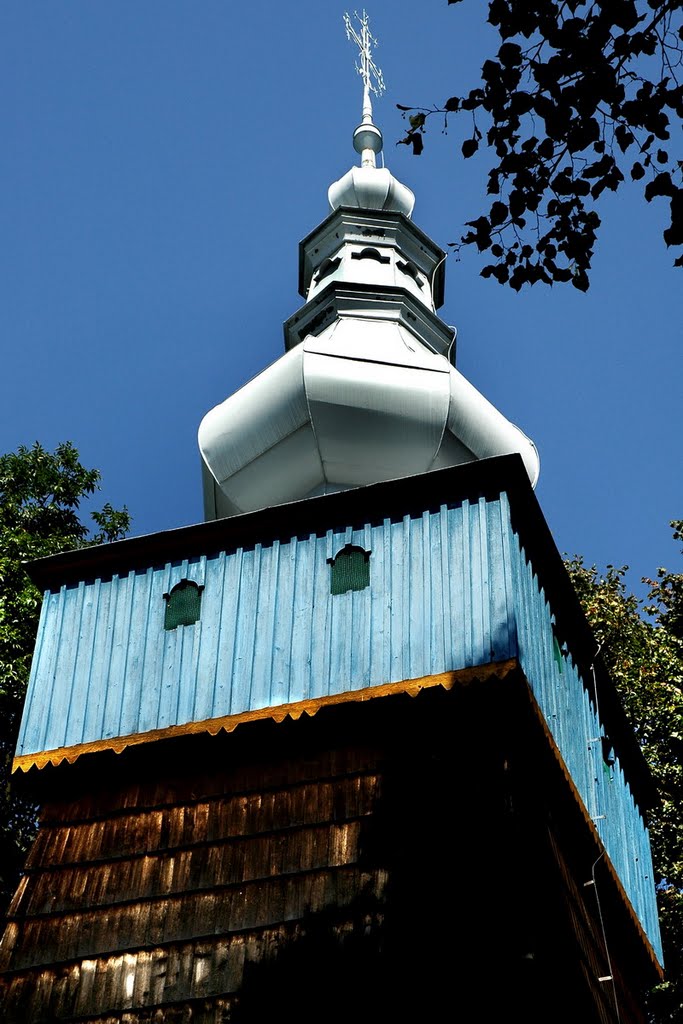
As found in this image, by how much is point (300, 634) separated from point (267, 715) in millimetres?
927

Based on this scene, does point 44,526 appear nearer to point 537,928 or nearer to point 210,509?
point 210,509

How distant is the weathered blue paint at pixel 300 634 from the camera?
14.5 m

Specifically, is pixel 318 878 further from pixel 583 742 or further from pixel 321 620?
pixel 583 742

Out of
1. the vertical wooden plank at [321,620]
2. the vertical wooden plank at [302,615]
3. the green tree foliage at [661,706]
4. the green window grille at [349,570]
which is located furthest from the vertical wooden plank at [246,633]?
the green tree foliage at [661,706]

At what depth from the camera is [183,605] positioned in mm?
15641

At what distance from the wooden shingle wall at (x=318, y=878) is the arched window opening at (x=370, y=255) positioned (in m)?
9.15

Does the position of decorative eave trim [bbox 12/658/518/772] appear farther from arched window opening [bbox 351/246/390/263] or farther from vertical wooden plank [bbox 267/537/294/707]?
arched window opening [bbox 351/246/390/263]

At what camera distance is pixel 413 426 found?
1709 centimetres

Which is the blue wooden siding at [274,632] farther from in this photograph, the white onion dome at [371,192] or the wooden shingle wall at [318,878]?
the white onion dome at [371,192]

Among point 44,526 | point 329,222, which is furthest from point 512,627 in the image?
point 44,526

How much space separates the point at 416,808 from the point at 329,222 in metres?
11.0

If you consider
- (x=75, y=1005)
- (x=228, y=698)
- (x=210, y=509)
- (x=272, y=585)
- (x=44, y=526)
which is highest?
(x=44, y=526)

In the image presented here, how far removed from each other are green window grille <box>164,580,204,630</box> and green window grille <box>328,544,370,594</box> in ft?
4.48

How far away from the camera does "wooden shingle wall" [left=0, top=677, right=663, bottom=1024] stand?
499 inches
